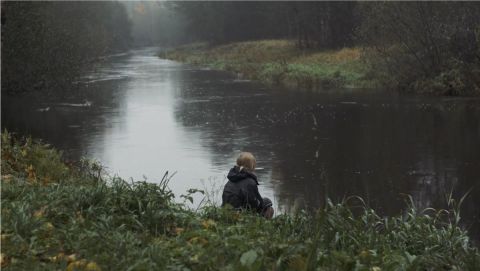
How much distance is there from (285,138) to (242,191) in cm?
1249

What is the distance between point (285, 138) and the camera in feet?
68.1

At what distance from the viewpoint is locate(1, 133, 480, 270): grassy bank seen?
18.0 ft

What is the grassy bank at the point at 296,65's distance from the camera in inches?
1532

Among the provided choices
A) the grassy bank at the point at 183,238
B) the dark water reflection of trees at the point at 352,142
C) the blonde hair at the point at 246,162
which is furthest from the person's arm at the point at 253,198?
the dark water reflection of trees at the point at 352,142

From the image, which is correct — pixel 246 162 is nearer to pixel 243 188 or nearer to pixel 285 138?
pixel 243 188

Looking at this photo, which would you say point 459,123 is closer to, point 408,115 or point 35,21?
point 408,115

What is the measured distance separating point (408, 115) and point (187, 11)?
245 feet

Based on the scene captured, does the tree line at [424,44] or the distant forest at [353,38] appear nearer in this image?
the distant forest at [353,38]

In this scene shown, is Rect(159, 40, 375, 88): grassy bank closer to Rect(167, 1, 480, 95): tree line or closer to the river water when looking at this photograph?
Rect(167, 1, 480, 95): tree line

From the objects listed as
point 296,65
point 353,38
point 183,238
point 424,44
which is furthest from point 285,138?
point 296,65

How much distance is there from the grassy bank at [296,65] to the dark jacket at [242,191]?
29095 millimetres

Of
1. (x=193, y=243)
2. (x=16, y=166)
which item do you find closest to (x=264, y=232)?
(x=193, y=243)

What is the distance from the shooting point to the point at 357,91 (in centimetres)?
3472

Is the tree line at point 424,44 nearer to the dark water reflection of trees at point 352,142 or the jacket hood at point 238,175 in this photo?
the dark water reflection of trees at point 352,142
